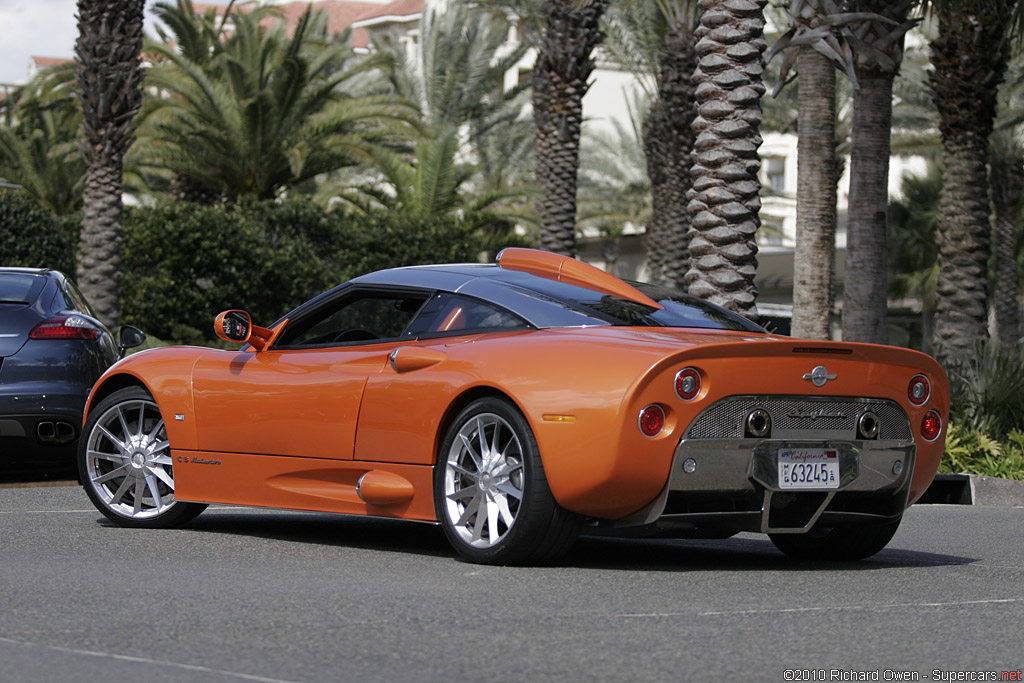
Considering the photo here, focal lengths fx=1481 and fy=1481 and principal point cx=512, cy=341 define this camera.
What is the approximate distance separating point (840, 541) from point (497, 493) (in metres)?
1.80

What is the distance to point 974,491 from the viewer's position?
11453 millimetres

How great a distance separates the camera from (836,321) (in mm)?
46250

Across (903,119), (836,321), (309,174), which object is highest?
(903,119)

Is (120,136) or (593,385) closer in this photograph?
(593,385)

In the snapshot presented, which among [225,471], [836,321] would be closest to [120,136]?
[225,471]

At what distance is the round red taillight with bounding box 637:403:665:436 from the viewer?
224 inches

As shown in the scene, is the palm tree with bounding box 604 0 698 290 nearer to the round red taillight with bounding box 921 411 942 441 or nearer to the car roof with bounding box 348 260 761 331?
the car roof with bounding box 348 260 761 331

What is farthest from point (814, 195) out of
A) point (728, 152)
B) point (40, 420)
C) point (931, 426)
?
point (931, 426)

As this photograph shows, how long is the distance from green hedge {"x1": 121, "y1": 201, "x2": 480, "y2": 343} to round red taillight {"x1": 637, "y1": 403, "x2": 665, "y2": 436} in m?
19.5

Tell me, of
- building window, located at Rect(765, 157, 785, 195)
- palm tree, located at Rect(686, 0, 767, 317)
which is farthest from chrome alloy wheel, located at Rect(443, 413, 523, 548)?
building window, located at Rect(765, 157, 785, 195)

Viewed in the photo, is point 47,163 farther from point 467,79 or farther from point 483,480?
point 483,480

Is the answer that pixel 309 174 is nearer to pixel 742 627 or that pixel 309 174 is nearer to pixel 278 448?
pixel 278 448

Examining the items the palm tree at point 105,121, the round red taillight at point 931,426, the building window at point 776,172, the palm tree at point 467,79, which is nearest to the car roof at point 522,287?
the round red taillight at point 931,426

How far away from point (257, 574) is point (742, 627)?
2051 millimetres
